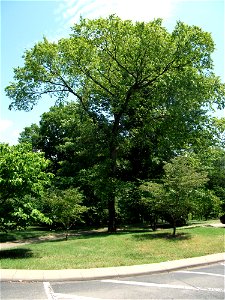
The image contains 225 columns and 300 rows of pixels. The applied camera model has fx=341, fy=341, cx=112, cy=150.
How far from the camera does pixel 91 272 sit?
33.5 feet

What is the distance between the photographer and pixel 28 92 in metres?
26.5

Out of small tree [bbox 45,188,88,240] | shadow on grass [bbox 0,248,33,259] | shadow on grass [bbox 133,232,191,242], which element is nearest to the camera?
shadow on grass [bbox 0,248,33,259]

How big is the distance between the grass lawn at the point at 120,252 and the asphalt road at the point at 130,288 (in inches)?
69.8

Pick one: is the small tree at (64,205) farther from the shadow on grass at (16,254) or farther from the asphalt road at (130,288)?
the asphalt road at (130,288)

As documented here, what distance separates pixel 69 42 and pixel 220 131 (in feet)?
43.5

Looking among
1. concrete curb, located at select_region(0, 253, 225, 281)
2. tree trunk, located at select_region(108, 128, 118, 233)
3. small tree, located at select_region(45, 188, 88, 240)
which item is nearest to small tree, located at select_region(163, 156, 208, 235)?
small tree, located at select_region(45, 188, 88, 240)

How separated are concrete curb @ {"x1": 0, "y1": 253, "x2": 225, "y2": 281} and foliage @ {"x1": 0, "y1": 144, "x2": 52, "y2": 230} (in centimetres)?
350

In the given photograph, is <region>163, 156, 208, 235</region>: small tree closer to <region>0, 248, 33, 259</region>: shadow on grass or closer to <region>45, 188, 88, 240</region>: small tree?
<region>45, 188, 88, 240</region>: small tree

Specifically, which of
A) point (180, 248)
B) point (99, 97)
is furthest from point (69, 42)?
point (180, 248)

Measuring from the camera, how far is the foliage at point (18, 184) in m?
13.3

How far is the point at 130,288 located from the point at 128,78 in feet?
59.7

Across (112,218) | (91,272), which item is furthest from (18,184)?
(112,218)

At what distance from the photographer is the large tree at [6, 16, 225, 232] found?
22.9m

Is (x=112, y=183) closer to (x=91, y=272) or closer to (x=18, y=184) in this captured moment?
(x=18, y=184)
